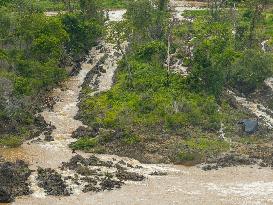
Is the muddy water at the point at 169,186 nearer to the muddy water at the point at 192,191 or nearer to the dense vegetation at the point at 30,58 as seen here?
the muddy water at the point at 192,191

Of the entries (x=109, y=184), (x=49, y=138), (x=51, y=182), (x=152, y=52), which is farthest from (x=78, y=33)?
(x=109, y=184)

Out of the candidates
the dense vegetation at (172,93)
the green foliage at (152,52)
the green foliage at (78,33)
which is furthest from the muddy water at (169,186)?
the green foliage at (78,33)

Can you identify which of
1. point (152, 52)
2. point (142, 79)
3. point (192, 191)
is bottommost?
point (192, 191)

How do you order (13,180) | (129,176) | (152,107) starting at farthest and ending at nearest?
(152,107), (129,176), (13,180)

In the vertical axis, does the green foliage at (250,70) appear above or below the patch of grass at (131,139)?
above

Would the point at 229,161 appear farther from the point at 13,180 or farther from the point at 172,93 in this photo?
the point at 13,180

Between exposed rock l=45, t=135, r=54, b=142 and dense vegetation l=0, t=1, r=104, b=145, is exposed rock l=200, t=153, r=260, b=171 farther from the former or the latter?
dense vegetation l=0, t=1, r=104, b=145

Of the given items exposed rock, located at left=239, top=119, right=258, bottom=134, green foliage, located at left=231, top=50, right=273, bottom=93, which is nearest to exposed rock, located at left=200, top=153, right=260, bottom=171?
exposed rock, located at left=239, top=119, right=258, bottom=134

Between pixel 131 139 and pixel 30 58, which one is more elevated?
pixel 30 58
